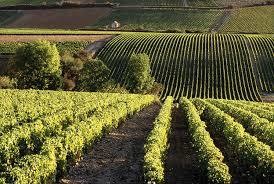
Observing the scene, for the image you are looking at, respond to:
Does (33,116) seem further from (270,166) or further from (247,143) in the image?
(270,166)

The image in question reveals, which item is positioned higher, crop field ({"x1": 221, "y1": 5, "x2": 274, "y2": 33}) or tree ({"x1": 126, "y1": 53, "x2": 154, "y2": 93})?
crop field ({"x1": 221, "y1": 5, "x2": 274, "y2": 33})

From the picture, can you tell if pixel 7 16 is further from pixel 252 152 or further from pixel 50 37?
pixel 252 152

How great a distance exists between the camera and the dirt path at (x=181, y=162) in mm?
22000

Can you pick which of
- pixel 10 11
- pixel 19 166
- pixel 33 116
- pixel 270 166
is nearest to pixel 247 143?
pixel 270 166

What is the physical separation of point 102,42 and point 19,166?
87.7m

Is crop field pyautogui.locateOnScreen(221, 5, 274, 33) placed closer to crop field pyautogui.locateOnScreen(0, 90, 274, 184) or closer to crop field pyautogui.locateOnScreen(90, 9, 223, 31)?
crop field pyautogui.locateOnScreen(90, 9, 223, 31)

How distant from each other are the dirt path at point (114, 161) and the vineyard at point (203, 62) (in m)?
50.0

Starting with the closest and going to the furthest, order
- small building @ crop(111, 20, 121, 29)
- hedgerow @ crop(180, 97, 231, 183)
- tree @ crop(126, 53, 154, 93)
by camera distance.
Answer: hedgerow @ crop(180, 97, 231, 183) < tree @ crop(126, 53, 154, 93) < small building @ crop(111, 20, 121, 29)

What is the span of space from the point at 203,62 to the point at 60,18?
5403cm

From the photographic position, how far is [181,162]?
25656 millimetres

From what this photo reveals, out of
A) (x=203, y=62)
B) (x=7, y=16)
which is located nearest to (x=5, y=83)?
(x=203, y=62)

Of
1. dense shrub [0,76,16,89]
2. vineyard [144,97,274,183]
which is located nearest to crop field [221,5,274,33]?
dense shrub [0,76,16,89]

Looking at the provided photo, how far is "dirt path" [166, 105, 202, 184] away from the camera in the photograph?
72.2 feet

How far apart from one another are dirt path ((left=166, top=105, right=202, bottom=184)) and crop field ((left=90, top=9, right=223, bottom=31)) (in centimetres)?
9416
